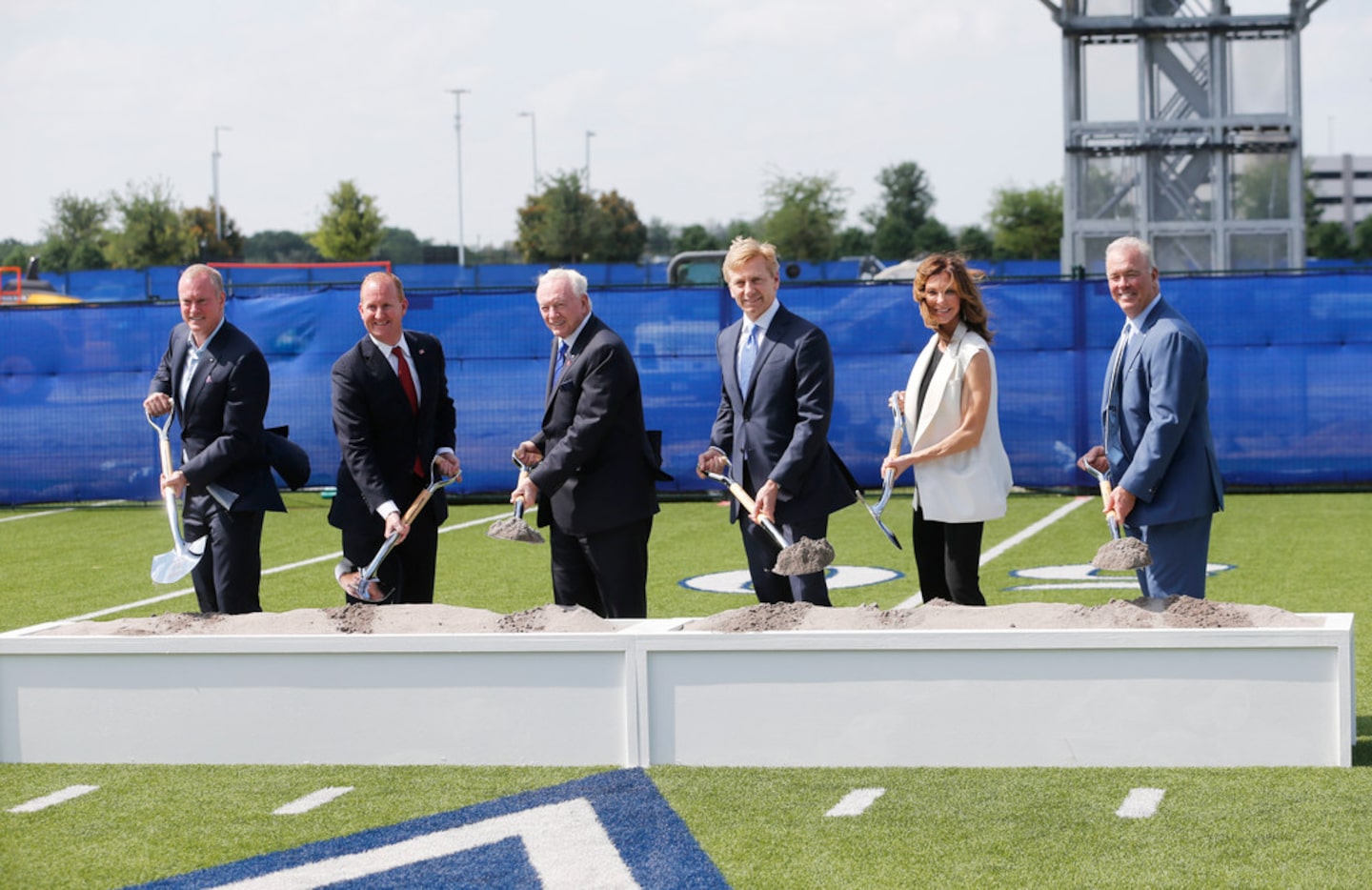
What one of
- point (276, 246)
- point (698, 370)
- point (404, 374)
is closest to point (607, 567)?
point (404, 374)

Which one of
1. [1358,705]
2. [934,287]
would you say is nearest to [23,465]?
[934,287]

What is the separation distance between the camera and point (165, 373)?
22.4ft

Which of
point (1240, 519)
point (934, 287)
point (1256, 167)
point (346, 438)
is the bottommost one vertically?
point (1240, 519)

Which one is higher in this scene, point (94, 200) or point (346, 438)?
point (94, 200)

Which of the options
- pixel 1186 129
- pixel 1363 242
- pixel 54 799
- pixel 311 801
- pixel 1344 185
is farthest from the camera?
pixel 1344 185

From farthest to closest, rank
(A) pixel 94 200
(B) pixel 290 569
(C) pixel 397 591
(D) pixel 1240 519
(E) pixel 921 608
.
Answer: (A) pixel 94 200
(D) pixel 1240 519
(B) pixel 290 569
(C) pixel 397 591
(E) pixel 921 608

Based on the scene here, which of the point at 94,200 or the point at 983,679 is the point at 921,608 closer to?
the point at 983,679

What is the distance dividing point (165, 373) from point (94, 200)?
7349 cm

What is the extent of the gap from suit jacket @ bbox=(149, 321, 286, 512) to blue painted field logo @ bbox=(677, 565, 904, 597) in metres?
3.84

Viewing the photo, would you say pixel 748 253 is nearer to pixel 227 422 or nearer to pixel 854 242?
pixel 227 422

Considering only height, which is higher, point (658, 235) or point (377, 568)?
point (658, 235)

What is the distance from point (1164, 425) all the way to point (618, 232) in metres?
75.9

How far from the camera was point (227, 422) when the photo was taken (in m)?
6.49

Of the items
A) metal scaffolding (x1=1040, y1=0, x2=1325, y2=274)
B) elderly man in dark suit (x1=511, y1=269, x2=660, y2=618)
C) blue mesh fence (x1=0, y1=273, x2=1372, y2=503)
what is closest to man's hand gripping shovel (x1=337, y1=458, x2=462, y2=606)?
elderly man in dark suit (x1=511, y1=269, x2=660, y2=618)
